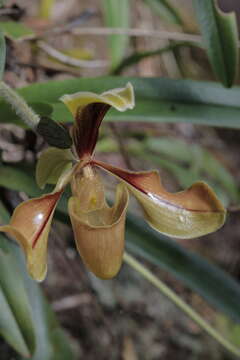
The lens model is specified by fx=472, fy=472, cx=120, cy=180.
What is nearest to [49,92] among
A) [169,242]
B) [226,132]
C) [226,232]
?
[169,242]

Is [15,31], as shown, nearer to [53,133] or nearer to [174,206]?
[53,133]

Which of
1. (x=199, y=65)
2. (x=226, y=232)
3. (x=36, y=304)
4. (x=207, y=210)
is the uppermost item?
(x=207, y=210)

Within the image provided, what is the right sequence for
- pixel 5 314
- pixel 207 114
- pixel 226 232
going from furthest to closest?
pixel 226 232 → pixel 207 114 → pixel 5 314

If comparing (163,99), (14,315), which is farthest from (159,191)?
(14,315)

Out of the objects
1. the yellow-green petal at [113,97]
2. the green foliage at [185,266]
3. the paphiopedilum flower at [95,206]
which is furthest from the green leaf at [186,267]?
the yellow-green petal at [113,97]

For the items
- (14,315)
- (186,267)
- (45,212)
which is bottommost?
(186,267)

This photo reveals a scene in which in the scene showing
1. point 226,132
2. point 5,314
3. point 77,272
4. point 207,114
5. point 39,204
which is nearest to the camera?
point 39,204

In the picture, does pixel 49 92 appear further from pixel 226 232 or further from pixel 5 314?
pixel 226 232

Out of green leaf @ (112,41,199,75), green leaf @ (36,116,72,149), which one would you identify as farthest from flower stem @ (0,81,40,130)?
green leaf @ (112,41,199,75)
